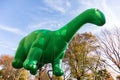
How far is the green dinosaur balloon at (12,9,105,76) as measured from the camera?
5148 millimetres

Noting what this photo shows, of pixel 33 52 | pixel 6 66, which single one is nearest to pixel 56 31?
pixel 33 52

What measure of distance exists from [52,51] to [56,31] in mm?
562

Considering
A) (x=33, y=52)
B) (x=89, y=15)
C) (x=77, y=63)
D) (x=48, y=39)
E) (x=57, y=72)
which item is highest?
(x=77, y=63)

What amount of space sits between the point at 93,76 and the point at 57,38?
1649 cm

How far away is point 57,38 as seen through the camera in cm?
540

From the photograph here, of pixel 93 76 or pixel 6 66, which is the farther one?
pixel 6 66

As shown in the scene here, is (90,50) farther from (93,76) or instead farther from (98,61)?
(93,76)

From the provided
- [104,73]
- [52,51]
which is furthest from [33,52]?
[104,73]

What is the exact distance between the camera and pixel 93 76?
832 inches

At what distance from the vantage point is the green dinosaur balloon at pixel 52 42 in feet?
16.9

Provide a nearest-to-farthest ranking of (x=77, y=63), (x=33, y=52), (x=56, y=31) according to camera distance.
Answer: (x=33, y=52) < (x=56, y=31) < (x=77, y=63)

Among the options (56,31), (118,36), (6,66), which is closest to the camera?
(56,31)

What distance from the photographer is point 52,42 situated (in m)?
5.38

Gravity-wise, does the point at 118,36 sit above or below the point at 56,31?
above
